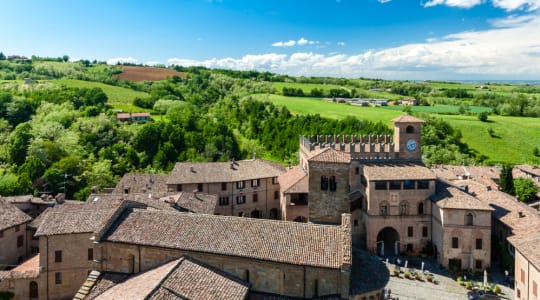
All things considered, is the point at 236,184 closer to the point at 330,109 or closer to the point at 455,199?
the point at 455,199

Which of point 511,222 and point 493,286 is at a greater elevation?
point 511,222

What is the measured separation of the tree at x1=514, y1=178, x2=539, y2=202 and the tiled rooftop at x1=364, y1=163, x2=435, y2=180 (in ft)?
82.7

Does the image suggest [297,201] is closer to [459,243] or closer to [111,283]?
[459,243]

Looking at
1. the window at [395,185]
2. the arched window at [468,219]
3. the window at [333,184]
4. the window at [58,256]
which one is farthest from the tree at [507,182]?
the window at [58,256]

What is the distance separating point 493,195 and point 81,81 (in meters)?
Result: 136

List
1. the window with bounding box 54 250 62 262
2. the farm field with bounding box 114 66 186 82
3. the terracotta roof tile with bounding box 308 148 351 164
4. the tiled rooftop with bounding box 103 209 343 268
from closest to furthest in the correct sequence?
the tiled rooftop with bounding box 103 209 343 268, the terracotta roof tile with bounding box 308 148 351 164, the window with bounding box 54 250 62 262, the farm field with bounding box 114 66 186 82

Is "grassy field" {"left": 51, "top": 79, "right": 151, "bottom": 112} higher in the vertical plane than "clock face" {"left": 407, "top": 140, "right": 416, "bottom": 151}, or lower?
higher

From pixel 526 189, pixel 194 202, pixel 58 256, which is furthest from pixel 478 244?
pixel 58 256

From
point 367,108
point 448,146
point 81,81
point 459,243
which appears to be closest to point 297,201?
point 459,243

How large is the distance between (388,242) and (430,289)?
1237cm

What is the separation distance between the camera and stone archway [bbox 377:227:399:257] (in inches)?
1937

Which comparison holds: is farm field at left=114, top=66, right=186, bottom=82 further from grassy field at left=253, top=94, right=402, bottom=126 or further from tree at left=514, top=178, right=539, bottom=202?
tree at left=514, top=178, right=539, bottom=202

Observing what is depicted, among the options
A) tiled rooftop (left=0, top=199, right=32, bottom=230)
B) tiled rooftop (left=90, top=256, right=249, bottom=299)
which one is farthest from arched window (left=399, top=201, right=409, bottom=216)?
tiled rooftop (left=0, top=199, right=32, bottom=230)

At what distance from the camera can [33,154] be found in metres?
81.8
